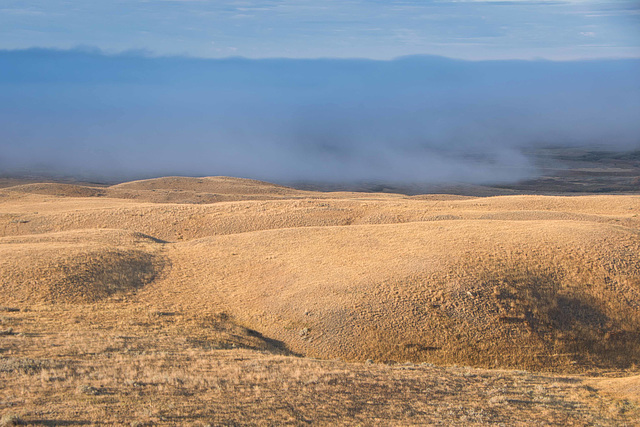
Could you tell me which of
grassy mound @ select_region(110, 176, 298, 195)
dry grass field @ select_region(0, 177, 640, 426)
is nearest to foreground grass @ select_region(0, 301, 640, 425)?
dry grass field @ select_region(0, 177, 640, 426)

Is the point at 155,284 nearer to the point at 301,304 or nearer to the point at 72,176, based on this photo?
the point at 301,304

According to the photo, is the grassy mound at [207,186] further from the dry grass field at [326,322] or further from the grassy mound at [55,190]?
the dry grass field at [326,322]

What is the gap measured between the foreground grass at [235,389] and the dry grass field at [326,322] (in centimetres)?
6

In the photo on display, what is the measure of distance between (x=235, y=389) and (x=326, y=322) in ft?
33.3

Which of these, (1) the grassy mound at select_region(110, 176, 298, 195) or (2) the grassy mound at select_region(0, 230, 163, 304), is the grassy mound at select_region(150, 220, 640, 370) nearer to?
(2) the grassy mound at select_region(0, 230, 163, 304)

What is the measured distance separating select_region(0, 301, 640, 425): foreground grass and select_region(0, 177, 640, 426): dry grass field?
0.06 m

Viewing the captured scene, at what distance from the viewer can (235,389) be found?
12773mm

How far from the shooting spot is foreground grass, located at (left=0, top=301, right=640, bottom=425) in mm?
11008

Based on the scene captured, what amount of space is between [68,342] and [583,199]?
46122 millimetres

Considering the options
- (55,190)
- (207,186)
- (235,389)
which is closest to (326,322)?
(235,389)

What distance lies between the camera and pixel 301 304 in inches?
949

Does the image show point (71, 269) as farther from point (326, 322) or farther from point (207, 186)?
point (207, 186)

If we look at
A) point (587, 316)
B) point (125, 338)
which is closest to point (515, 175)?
point (587, 316)

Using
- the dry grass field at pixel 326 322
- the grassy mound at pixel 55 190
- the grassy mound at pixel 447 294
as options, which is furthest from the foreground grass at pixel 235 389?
the grassy mound at pixel 55 190
